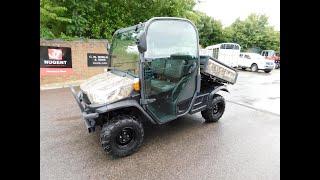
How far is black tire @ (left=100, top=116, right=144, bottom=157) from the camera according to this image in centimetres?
362

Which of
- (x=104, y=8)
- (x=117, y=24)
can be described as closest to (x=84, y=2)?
(x=104, y=8)

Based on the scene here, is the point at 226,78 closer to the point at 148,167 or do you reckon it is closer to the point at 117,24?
the point at 148,167

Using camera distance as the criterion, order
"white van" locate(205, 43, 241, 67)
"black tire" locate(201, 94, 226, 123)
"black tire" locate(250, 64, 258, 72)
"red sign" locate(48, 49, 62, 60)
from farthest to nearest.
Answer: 1. "white van" locate(205, 43, 241, 67)
2. "black tire" locate(250, 64, 258, 72)
3. "red sign" locate(48, 49, 62, 60)
4. "black tire" locate(201, 94, 226, 123)

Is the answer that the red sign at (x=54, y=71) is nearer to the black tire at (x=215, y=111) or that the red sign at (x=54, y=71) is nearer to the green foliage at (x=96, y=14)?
the green foliage at (x=96, y=14)

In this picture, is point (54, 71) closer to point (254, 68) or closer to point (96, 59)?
point (96, 59)

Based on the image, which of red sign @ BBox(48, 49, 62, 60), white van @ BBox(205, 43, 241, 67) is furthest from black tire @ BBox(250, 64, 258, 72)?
red sign @ BBox(48, 49, 62, 60)

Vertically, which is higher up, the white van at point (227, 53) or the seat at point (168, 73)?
the white van at point (227, 53)

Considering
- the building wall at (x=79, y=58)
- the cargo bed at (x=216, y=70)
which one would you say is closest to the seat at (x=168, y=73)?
the cargo bed at (x=216, y=70)

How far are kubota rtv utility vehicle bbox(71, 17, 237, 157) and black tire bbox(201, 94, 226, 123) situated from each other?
0.29 m

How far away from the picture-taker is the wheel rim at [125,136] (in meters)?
3.77

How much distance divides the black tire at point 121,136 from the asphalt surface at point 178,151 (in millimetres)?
156

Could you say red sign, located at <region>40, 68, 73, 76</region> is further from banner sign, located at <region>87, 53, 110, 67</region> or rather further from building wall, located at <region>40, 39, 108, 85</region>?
banner sign, located at <region>87, 53, 110, 67</region>
